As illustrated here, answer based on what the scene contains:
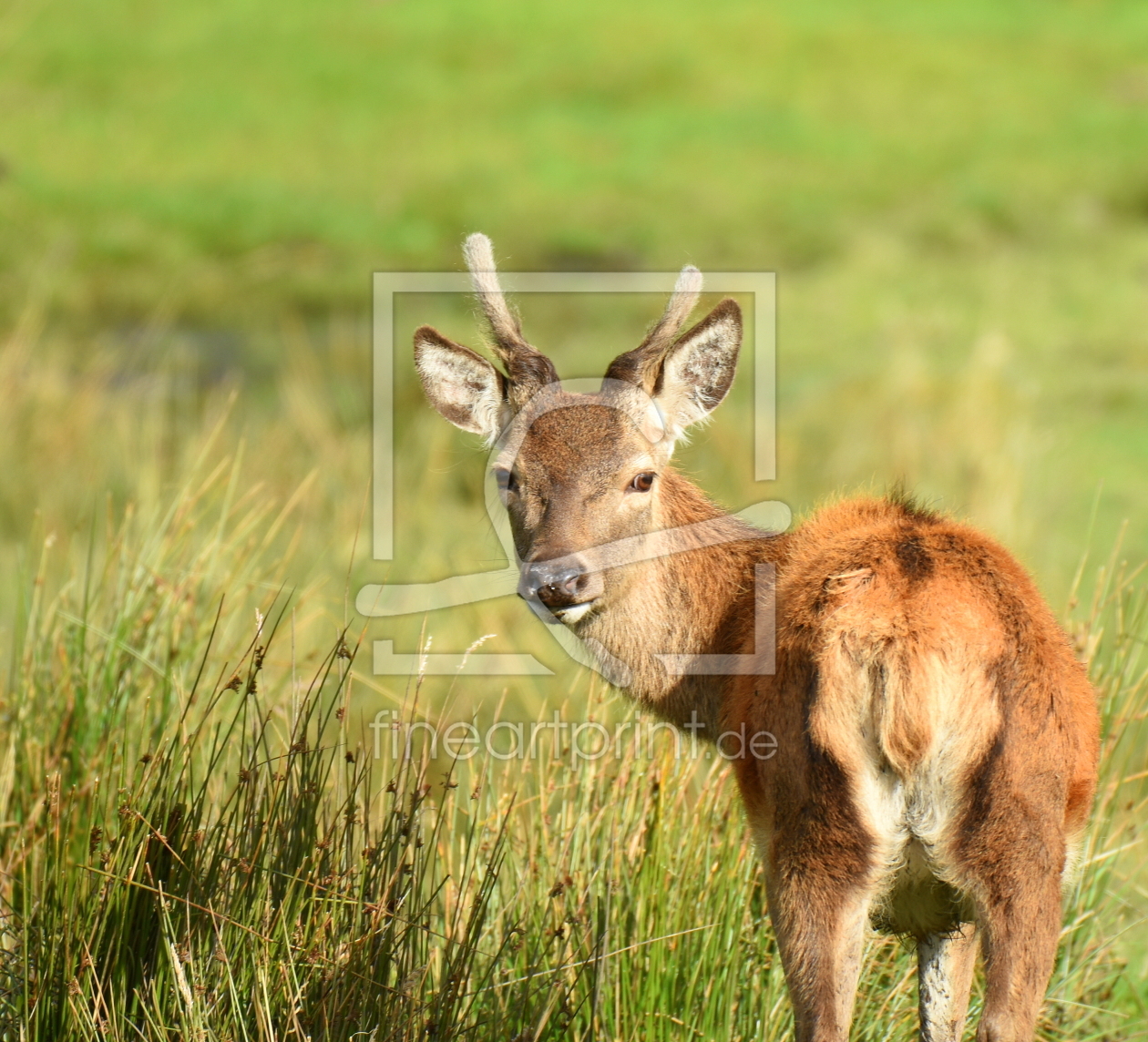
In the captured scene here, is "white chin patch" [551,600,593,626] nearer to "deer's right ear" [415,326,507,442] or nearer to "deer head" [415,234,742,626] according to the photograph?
"deer head" [415,234,742,626]

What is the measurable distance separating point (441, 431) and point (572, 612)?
23.6 ft

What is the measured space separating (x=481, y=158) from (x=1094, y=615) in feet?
60.1

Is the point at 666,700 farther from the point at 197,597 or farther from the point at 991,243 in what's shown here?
the point at 991,243

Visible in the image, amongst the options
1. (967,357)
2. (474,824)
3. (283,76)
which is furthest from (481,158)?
(474,824)

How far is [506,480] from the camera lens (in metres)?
4.18

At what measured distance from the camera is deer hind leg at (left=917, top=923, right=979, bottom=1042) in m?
3.49

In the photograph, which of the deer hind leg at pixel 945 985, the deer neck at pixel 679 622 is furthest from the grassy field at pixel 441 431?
the deer hind leg at pixel 945 985

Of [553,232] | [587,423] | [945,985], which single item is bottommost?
[945,985]

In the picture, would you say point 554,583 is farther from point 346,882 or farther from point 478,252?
point 478,252

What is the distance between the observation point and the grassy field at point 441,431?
3.36 metres

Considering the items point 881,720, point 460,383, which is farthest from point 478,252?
point 881,720

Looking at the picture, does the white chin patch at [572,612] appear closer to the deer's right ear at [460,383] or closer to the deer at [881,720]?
the deer at [881,720]

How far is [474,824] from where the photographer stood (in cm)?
346

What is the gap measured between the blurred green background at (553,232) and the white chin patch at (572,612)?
60 centimetres
